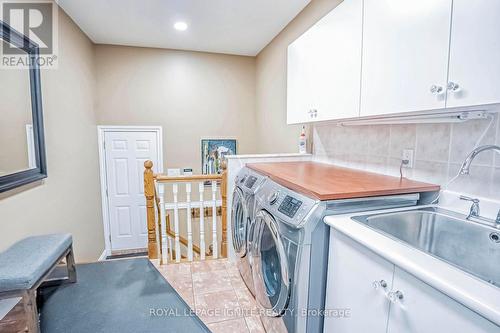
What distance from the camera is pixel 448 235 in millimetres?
1205

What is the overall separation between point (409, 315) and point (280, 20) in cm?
294

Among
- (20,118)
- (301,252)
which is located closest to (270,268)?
(301,252)

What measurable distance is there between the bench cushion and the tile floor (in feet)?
2.93

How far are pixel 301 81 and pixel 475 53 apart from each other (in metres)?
1.26

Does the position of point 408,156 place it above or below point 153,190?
above

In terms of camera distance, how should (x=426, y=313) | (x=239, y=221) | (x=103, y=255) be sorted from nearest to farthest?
(x=426, y=313) → (x=239, y=221) → (x=103, y=255)

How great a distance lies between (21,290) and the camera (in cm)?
144

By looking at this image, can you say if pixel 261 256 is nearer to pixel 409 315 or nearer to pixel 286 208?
pixel 286 208

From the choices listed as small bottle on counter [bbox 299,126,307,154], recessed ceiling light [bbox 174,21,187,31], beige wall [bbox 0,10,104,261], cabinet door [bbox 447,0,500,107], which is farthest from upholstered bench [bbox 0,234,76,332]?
recessed ceiling light [bbox 174,21,187,31]

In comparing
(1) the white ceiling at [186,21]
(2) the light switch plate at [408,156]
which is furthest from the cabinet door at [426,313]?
(1) the white ceiling at [186,21]

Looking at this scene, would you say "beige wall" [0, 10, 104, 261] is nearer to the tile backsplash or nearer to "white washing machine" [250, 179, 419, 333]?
"white washing machine" [250, 179, 419, 333]

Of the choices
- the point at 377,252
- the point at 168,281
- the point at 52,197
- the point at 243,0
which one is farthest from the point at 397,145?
the point at 52,197

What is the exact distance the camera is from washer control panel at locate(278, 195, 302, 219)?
1284 millimetres

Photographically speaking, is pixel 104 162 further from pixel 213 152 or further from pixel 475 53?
pixel 475 53
